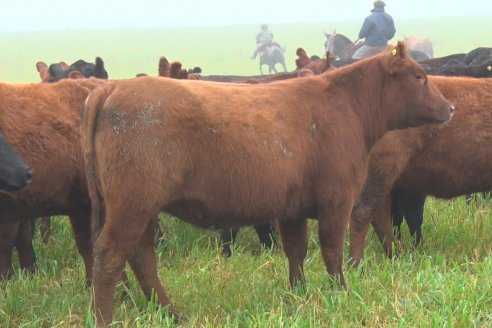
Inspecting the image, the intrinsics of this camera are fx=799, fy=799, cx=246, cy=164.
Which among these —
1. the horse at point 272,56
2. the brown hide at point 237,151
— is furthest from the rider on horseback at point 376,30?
the horse at point 272,56

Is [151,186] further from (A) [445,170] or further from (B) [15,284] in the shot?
(A) [445,170]

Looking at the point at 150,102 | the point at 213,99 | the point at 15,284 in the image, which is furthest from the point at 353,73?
the point at 15,284

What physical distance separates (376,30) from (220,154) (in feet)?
51.7

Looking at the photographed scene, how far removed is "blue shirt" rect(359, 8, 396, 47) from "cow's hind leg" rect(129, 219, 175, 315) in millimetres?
15086

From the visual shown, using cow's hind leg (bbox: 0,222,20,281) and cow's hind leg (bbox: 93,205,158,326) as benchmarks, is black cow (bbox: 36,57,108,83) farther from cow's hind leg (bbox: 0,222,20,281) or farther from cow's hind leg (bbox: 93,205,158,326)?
cow's hind leg (bbox: 93,205,158,326)

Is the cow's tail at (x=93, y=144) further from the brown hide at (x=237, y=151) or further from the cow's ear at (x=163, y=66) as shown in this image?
the cow's ear at (x=163, y=66)

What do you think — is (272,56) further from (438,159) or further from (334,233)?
(334,233)

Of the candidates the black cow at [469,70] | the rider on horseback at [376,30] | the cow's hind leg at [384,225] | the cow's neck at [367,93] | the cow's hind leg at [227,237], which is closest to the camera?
the cow's neck at [367,93]

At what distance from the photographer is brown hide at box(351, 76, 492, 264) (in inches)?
240

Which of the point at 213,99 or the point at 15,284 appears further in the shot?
the point at 15,284

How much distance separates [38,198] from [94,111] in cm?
93

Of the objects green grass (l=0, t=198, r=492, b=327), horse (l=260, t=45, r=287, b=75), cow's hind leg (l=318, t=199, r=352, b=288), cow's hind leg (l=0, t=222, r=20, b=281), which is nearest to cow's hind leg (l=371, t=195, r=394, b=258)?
green grass (l=0, t=198, r=492, b=327)

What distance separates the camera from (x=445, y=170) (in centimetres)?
619

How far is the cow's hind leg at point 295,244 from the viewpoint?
5.34 m
